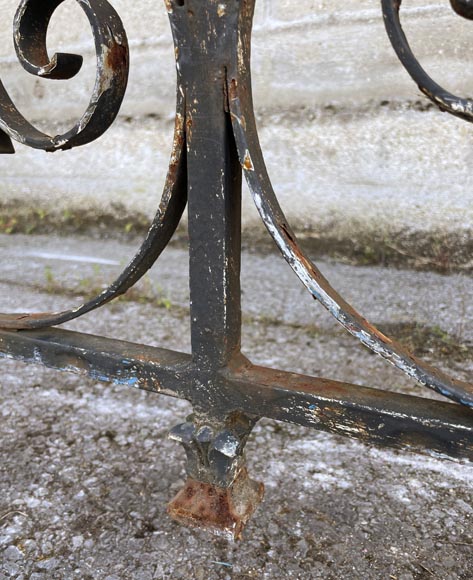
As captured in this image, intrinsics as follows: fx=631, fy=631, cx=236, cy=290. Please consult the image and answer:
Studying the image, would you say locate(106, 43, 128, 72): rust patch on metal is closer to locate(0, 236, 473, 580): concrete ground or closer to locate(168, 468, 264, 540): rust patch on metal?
locate(168, 468, 264, 540): rust patch on metal

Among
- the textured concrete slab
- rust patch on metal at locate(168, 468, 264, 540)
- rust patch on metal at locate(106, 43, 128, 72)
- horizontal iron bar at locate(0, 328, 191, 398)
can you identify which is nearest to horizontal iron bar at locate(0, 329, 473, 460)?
horizontal iron bar at locate(0, 328, 191, 398)

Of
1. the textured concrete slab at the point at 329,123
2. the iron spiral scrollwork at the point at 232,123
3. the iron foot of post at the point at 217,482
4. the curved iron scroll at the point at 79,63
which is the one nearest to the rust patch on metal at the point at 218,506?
the iron foot of post at the point at 217,482

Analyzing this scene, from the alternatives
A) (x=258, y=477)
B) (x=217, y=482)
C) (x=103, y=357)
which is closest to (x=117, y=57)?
(x=103, y=357)

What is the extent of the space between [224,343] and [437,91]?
0.46 m

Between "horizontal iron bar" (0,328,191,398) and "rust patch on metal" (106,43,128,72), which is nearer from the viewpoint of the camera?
"rust patch on metal" (106,43,128,72)

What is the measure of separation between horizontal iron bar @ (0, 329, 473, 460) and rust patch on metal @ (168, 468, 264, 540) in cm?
17

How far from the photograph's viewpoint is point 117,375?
105 centimetres

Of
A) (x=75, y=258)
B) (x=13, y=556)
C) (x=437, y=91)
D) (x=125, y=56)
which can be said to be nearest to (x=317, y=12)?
(x=75, y=258)

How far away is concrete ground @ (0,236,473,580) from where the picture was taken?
107cm

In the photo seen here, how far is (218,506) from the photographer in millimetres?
1057

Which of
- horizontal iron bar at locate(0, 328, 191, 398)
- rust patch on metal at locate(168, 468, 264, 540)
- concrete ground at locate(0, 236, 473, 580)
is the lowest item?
concrete ground at locate(0, 236, 473, 580)

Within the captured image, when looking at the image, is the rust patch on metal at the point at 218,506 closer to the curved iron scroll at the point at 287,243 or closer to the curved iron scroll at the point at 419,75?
the curved iron scroll at the point at 287,243

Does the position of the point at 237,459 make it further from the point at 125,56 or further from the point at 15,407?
the point at 15,407

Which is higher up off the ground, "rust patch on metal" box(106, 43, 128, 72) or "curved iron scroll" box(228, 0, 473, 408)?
"rust patch on metal" box(106, 43, 128, 72)
